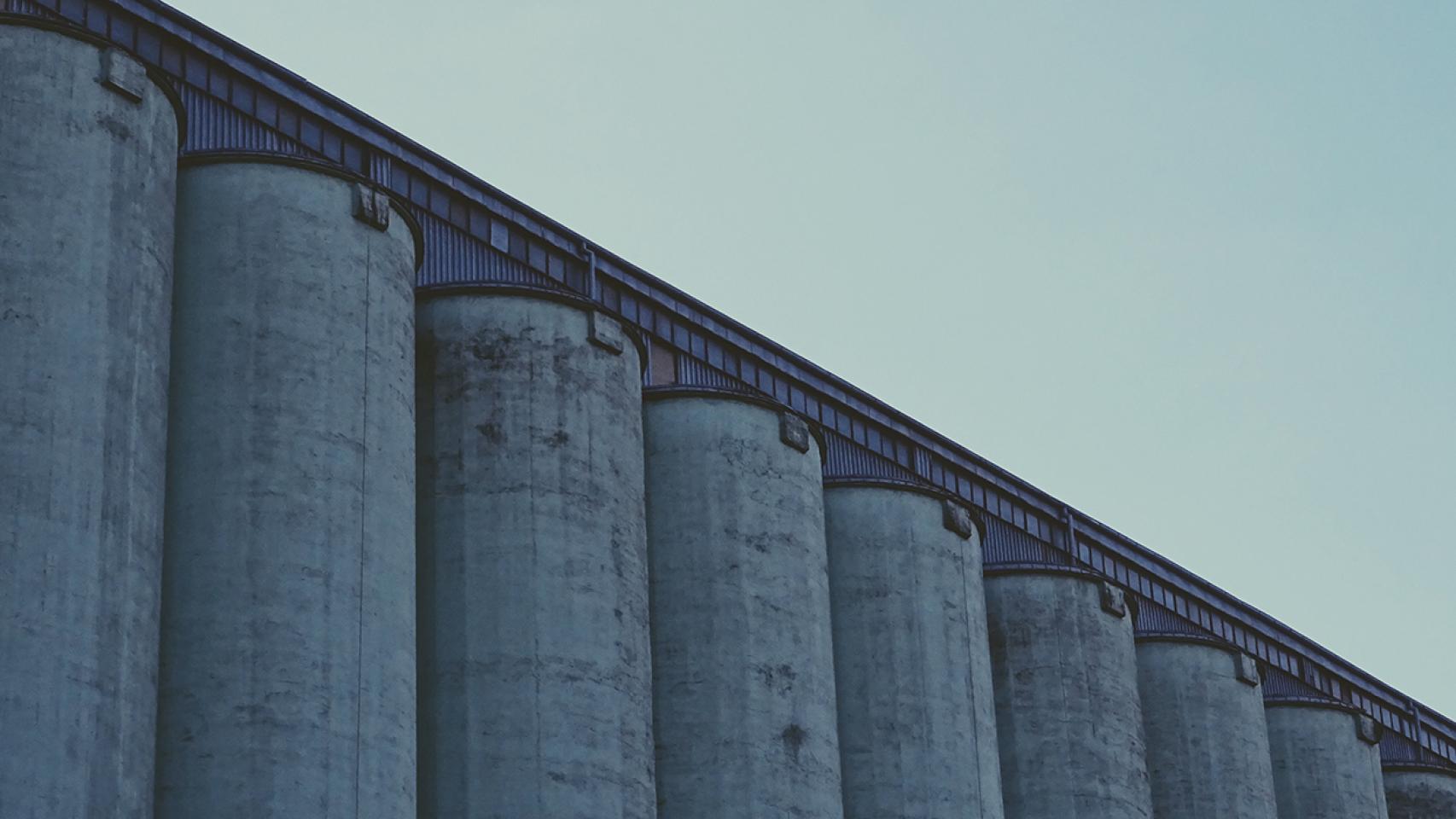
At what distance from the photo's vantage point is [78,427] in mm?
27734

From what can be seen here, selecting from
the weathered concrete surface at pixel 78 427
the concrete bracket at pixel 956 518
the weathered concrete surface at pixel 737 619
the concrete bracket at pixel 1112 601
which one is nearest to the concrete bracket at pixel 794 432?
the weathered concrete surface at pixel 737 619

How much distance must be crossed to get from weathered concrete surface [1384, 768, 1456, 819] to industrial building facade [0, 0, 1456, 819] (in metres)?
13.6

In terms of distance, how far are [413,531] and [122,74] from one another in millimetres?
7420

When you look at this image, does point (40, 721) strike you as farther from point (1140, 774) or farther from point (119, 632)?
point (1140, 774)

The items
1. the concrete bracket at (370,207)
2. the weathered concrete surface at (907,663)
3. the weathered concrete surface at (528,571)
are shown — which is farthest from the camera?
the weathered concrete surface at (907,663)

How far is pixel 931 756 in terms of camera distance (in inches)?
1626

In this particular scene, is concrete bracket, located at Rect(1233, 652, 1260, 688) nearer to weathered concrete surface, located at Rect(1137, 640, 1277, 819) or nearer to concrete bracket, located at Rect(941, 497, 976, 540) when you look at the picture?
weathered concrete surface, located at Rect(1137, 640, 1277, 819)

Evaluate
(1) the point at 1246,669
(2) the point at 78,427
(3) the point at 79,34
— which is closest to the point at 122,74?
(3) the point at 79,34

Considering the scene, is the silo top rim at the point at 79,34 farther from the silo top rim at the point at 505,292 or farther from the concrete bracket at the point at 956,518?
the concrete bracket at the point at 956,518

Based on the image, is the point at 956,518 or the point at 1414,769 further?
the point at 1414,769

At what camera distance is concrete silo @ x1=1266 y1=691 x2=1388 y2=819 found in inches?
2158

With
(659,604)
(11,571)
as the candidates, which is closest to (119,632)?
(11,571)

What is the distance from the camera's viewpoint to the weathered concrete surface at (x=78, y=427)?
86.2 feet

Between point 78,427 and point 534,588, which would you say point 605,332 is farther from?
point 78,427
